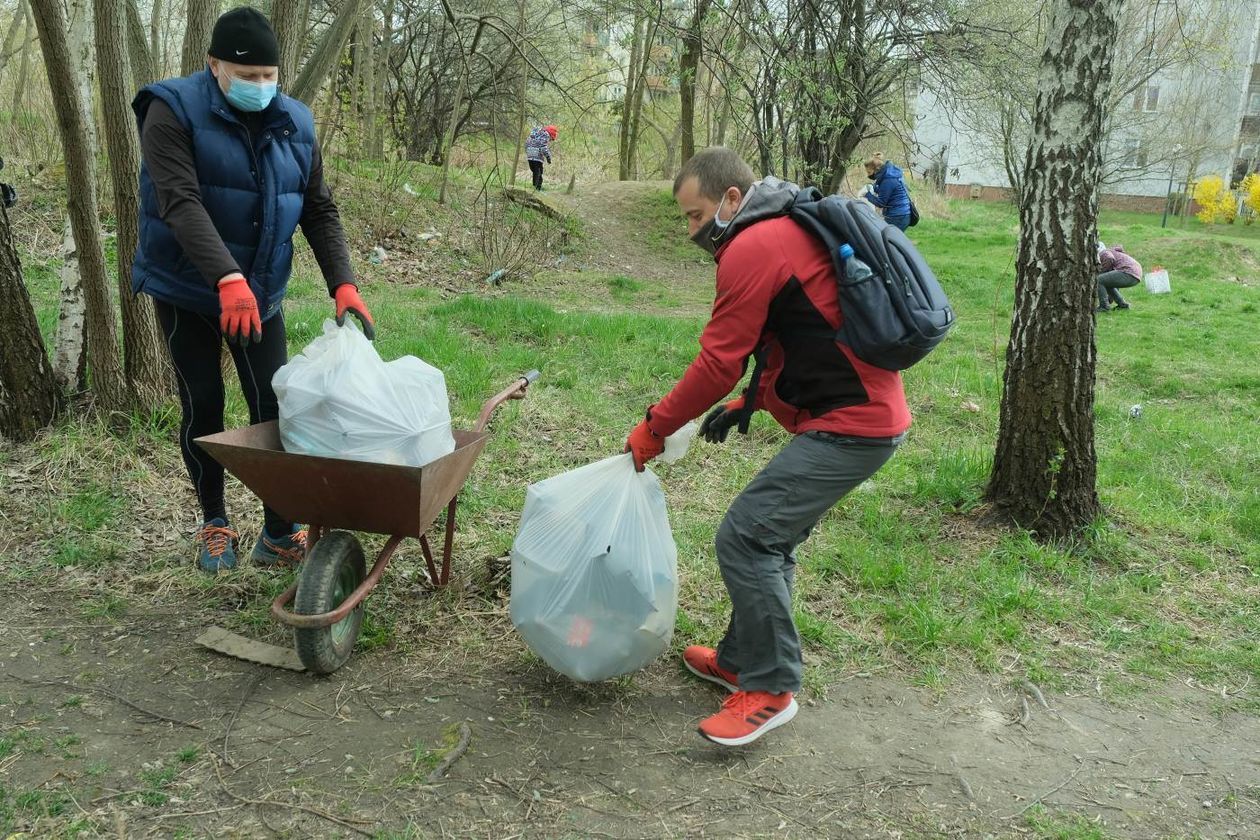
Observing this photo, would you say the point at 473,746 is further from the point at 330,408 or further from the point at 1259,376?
the point at 1259,376

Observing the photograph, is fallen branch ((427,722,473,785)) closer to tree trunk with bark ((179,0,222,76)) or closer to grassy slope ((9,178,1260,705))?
grassy slope ((9,178,1260,705))

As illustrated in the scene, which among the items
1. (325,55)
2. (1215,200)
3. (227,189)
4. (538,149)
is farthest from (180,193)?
(1215,200)

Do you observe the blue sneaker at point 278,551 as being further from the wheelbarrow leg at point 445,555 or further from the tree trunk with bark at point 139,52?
the tree trunk with bark at point 139,52

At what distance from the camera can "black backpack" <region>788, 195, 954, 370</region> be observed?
2.30 metres

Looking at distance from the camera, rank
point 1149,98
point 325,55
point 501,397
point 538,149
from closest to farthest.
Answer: point 501,397
point 325,55
point 538,149
point 1149,98

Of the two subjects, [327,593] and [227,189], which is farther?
[227,189]

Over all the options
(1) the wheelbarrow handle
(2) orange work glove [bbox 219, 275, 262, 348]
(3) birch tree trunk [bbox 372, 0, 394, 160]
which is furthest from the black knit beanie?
(3) birch tree trunk [bbox 372, 0, 394, 160]

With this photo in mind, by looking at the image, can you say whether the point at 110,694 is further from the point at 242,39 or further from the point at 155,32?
the point at 155,32

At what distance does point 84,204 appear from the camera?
401cm

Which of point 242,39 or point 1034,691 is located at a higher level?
point 242,39

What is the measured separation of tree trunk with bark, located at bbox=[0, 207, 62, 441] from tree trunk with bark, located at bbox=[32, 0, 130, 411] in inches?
7.6

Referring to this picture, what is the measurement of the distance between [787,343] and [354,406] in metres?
1.25

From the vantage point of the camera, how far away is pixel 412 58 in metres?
16.3

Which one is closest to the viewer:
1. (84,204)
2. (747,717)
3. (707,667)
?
(747,717)
